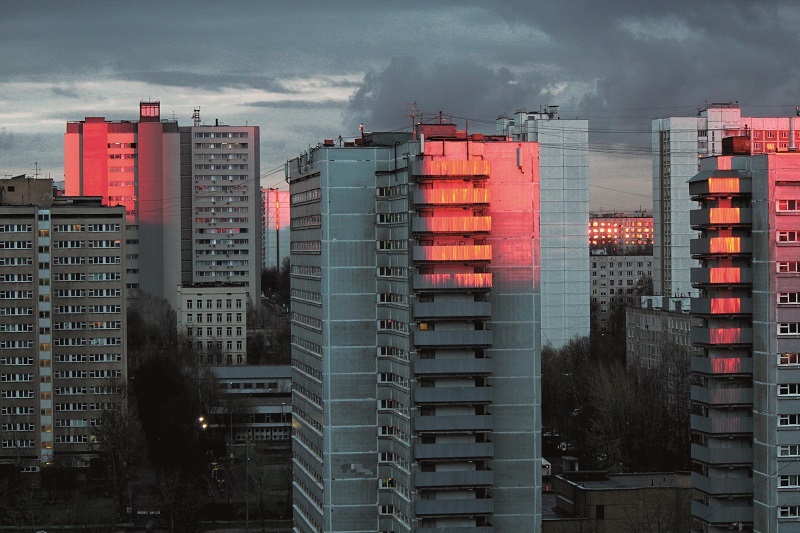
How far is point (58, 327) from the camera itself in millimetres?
85875

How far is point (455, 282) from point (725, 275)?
883 centimetres

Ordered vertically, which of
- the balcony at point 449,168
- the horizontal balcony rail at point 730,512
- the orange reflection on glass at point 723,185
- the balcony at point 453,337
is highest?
the balcony at point 449,168

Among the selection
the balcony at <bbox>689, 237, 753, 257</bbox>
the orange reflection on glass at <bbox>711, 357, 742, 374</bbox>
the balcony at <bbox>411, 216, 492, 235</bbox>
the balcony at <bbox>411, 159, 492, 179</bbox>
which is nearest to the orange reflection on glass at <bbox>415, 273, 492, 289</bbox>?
the balcony at <bbox>411, 216, 492, 235</bbox>

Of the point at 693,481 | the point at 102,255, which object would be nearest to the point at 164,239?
the point at 102,255

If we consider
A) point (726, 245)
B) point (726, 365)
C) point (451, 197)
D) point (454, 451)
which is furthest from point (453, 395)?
point (726, 245)

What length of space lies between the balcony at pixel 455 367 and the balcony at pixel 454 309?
4.89 feet

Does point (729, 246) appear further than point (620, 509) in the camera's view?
No

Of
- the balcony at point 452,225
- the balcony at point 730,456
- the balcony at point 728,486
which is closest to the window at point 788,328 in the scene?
the balcony at point 730,456

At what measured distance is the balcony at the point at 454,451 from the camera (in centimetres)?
5066

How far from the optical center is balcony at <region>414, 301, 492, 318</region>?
50812 millimetres

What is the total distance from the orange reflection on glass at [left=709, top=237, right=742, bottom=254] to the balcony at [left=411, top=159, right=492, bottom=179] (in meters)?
7.87

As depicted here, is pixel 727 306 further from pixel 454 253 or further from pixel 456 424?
pixel 456 424

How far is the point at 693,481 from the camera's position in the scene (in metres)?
50.9

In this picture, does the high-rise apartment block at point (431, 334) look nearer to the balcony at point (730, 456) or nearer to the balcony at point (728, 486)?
the balcony at point (728, 486)
